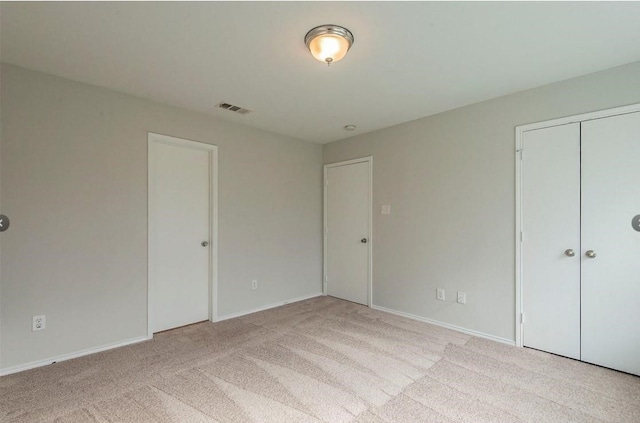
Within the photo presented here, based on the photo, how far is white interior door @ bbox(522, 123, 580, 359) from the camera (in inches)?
100.0

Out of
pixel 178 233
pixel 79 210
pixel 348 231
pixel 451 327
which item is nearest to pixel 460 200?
pixel 451 327

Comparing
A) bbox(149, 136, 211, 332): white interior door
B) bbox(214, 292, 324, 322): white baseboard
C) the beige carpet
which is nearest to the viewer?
the beige carpet

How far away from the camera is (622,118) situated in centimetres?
233

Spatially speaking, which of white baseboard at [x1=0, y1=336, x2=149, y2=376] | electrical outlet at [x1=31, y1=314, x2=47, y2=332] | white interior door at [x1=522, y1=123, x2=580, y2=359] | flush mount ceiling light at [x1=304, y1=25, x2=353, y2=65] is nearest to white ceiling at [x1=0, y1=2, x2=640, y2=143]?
flush mount ceiling light at [x1=304, y1=25, x2=353, y2=65]

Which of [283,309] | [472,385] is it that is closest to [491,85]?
[472,385]

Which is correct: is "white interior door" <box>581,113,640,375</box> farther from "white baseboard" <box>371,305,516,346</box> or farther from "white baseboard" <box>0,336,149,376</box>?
"white baseboard" <box>0,336,149,376</box>

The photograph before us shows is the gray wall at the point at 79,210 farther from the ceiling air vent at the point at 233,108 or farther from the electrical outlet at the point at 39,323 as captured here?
the ceiling air vent at the point at 233,108

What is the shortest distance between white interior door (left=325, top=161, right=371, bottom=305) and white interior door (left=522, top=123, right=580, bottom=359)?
185 cm

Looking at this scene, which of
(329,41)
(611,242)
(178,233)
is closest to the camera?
(329,41)

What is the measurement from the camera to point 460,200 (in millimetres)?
3211

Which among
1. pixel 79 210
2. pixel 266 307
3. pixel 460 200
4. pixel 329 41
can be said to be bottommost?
pixel 266 307

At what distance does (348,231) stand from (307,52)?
2.71 meters

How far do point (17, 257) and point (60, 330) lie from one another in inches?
27.7

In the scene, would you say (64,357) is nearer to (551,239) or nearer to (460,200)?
(460,200)
